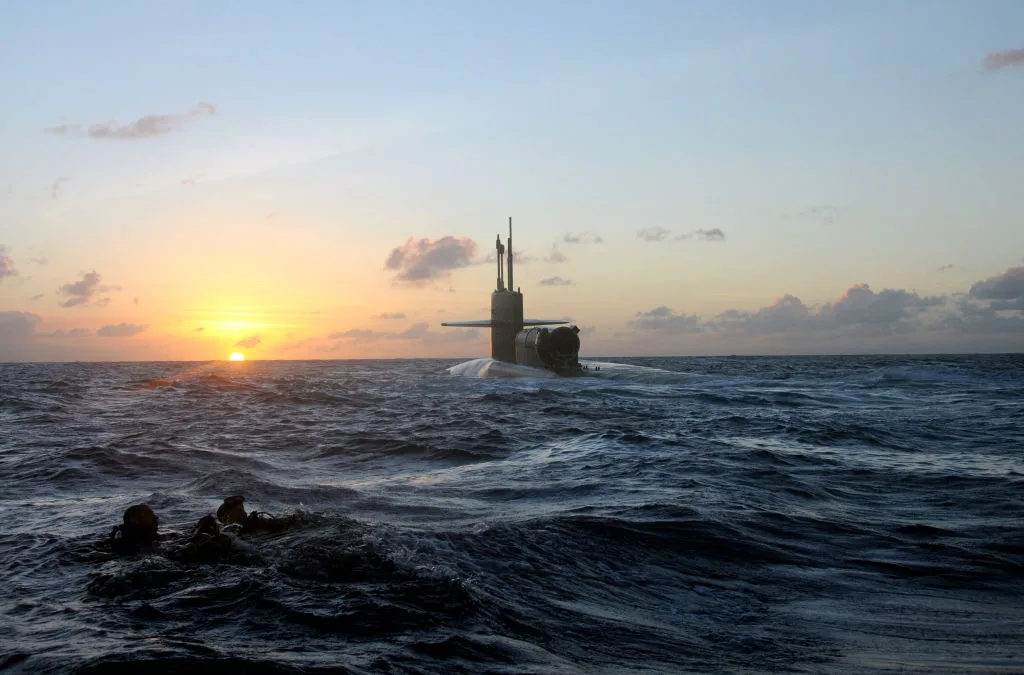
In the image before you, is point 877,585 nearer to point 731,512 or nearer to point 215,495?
point 731,512

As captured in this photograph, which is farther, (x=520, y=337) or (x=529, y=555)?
(x=520, y=337)

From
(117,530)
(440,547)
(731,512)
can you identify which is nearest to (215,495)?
(117,530)

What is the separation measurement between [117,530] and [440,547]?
12.6ft

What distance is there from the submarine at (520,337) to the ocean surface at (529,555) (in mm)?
26685

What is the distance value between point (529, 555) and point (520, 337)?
43.4 metres

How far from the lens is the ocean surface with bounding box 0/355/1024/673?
18.6ft

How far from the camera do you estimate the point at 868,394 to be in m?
34.3

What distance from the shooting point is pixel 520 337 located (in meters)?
51.8

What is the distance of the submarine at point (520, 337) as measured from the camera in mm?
47344

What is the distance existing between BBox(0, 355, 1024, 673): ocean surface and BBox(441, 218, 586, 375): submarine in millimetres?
26685

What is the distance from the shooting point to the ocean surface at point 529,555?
5.66 metres

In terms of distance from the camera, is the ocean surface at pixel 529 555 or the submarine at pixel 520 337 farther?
the submarine at pixel 520 337

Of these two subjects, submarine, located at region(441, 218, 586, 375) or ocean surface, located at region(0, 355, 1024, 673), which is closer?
ocean surface, located at region(0, 355, 1024, 673)

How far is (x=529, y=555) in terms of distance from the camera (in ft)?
27.9
